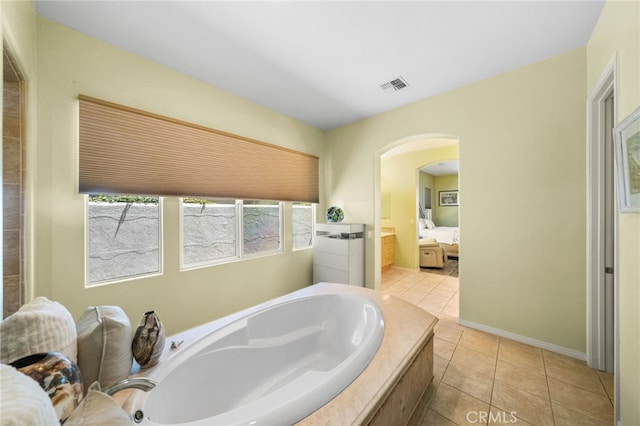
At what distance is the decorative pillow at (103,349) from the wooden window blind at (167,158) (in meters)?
1.49

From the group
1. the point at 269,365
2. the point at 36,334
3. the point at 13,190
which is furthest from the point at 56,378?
the point at 13,190

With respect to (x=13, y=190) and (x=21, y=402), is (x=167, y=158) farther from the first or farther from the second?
(x=21, y=402)

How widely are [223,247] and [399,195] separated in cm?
404

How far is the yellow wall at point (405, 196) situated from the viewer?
496cm

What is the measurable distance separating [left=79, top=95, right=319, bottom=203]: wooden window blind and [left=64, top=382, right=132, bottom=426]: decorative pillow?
1946 mm

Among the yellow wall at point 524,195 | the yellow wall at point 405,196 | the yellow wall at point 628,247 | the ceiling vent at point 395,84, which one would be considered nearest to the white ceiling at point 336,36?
the ceiling vent at point 395,84

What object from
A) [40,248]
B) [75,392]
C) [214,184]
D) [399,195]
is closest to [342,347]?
[75,392]

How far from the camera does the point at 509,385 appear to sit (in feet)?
5.52

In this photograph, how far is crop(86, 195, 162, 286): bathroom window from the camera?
1958 mm

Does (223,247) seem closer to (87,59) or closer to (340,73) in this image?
(87,59)

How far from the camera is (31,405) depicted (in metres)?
0.42

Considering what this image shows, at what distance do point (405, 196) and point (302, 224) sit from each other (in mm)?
2742

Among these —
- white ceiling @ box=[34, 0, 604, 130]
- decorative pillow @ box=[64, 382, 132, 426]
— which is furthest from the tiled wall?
decorative pillow @ box=[64, 382, 132, 426]

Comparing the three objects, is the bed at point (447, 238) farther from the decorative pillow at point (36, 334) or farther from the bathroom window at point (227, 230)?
the decorative pillow at point (36, 334)
